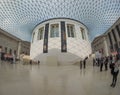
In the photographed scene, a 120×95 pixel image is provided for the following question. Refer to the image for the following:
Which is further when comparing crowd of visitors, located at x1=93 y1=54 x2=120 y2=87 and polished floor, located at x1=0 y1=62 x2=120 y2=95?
crowd of visitors, located at x1=93 y1=54 x2=120 y2=87

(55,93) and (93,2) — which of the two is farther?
(93,2)

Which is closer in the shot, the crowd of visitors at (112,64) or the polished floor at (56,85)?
the polished floor at (56,85)

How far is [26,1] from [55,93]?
46.9 m

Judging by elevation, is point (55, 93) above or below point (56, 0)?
below

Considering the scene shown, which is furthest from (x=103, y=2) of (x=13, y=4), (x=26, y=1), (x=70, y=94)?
(x=70, y=94)

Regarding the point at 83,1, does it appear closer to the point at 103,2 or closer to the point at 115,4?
the point at 103,2

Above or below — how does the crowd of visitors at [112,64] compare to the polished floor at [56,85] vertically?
above

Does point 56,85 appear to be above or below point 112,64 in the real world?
below

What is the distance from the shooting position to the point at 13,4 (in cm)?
4888

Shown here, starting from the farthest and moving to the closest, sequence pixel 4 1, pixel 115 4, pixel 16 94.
Result: 1. pixel 115 4
2. pixel 4 1
3. pixel 16 94

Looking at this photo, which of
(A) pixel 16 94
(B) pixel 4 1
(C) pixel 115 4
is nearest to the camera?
(A) pixel 16 94

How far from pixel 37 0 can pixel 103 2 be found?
21622 mm

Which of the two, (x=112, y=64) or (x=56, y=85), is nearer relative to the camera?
(x=56, y=85)

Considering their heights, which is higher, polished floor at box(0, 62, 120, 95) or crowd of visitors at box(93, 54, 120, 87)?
crowd of visitors at box(93, 54, 120, 87)
